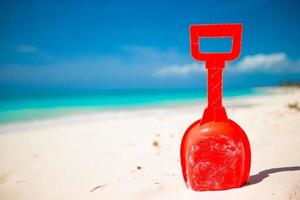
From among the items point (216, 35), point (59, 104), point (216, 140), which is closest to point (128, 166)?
point (216, 140)

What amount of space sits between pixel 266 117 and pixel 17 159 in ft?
12.4

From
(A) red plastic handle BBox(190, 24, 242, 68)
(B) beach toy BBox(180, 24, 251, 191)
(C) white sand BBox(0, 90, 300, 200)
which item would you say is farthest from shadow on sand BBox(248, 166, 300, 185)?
(A) red plastic handle BBox(190, 24, 242, 68)

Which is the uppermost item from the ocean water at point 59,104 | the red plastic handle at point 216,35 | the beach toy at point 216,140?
the ocean water at point 59,104

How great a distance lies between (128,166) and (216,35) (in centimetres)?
157

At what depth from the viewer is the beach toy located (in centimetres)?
163

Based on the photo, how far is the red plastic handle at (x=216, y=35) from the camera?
1.62 m

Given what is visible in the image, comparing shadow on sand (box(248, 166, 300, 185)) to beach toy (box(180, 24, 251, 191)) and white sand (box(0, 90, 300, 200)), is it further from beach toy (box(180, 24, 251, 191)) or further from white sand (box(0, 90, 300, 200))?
beach toy (box(180, 24, 251, 191))

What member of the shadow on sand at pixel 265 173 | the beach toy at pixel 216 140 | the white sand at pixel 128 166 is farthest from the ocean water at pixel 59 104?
the shadow on sand at pixel 265 173

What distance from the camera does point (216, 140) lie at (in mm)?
1639

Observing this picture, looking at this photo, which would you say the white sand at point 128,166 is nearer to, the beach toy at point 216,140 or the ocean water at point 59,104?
the beach toy at point 216,140

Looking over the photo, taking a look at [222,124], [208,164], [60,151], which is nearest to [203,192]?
[208,164]

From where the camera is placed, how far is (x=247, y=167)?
66.8 inches

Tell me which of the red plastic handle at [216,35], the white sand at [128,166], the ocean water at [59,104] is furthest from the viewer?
the ocean water at [59,104]

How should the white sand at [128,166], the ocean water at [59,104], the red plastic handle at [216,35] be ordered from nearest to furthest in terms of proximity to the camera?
the red plastic handle at [216,35], the white sand at [128,166], the ocean water at [59,104]
